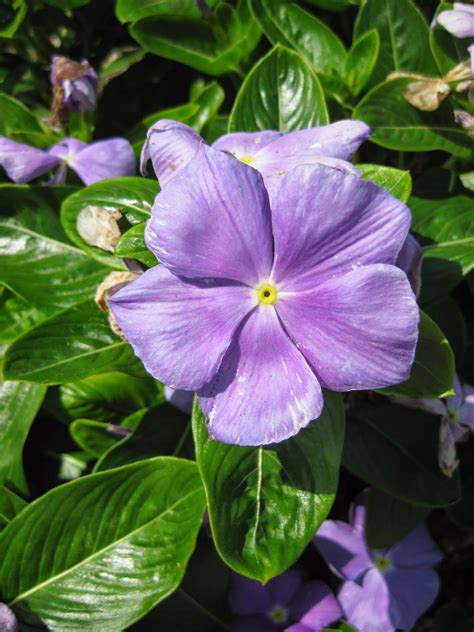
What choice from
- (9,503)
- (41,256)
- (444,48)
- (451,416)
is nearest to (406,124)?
Answer: (444,48)

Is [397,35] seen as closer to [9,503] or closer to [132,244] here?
[132,244]

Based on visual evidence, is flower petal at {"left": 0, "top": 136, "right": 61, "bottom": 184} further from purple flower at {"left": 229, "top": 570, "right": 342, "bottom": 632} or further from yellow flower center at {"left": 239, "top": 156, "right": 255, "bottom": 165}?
purple flower at {"left": 229, "top": 570, "right": 342, "bottom": 632}

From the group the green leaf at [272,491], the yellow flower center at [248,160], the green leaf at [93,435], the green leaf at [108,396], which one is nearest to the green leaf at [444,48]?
the yellow flower center at [248,160]

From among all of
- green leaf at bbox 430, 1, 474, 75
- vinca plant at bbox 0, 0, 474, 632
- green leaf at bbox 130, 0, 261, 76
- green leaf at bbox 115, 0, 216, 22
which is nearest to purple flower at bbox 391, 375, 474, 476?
vinca plant at bbox 0, 0, 474, 632

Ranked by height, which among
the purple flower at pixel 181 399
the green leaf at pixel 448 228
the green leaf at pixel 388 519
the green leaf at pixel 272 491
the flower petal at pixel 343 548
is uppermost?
the green leaf at pixel 448 228

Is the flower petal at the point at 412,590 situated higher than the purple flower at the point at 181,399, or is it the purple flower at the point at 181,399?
the purple flower at the point at 181,399

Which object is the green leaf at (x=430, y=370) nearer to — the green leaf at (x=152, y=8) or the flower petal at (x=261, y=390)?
the flower petal at (x=261, y=390)
